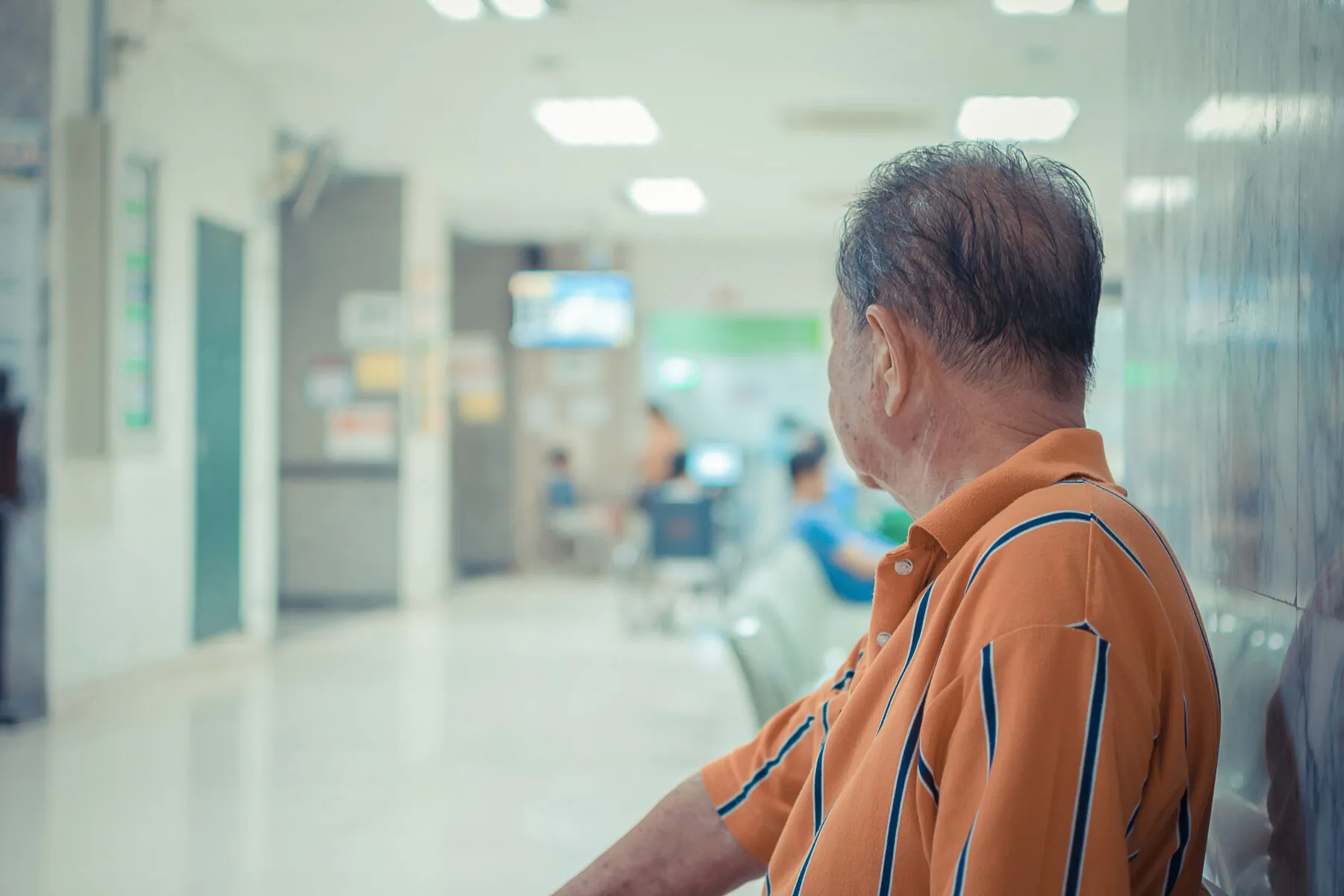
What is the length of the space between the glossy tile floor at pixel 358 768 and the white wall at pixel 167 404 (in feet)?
0.97

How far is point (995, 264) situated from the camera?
0.84m

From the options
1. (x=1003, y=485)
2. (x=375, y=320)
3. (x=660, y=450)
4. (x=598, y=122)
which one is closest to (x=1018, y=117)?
(x=598, y=122)

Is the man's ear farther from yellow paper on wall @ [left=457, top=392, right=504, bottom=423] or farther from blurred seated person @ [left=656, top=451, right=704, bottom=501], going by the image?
yellow paper on wall @ [left=457, top=392, right=504, bottom=423]

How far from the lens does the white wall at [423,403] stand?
7.38 m

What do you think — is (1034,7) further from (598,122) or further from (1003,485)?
(1003,485)

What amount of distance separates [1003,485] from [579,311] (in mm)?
8868

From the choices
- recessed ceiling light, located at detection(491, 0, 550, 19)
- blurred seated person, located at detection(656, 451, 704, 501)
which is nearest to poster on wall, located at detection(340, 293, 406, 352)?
blurred seated person, located at detection(656, 451, 704, 501)

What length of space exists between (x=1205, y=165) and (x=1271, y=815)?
1.92 feet

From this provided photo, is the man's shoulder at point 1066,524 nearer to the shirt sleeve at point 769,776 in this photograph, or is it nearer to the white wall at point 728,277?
the shirt sleeve at point 769,776

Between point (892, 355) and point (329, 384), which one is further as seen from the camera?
point (329, 384)

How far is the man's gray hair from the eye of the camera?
0.84 metres

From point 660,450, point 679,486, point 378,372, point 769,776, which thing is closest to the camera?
point 769,776

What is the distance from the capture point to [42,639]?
13.2 feet

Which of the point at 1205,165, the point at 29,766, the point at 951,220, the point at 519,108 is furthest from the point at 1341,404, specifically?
the point at 519,108
